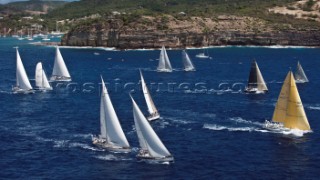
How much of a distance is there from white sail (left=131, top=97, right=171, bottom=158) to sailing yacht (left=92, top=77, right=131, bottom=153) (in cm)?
372

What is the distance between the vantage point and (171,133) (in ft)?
272

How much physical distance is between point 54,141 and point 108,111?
11.0 meters

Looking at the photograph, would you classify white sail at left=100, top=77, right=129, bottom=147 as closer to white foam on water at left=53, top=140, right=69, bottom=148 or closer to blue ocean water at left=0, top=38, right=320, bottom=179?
blue ocean water at left=0, top=38, right=320, bottom=179

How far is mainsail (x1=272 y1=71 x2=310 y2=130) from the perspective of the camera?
82938 mm

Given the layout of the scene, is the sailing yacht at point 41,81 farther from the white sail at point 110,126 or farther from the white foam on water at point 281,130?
the white foam on water at point 281,130

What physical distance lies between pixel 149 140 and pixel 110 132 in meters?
7.04

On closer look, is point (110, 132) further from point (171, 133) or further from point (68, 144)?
point (171, 133)

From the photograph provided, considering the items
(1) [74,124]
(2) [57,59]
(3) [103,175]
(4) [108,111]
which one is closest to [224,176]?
(3) [103,175]

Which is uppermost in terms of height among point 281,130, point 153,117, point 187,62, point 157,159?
point 187,62

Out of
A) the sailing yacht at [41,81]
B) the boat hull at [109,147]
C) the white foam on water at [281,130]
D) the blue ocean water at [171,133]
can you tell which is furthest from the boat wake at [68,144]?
the sailing yacht at [41,81]

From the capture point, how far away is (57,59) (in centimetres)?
14362

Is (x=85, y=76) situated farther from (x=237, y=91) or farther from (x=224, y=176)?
(x=224, y=176)

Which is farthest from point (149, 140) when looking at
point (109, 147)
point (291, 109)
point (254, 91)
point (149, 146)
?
point (254, 91)

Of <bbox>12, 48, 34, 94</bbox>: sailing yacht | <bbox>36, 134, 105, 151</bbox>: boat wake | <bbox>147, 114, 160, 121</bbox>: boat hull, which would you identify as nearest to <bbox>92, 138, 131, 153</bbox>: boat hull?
<bbox>36, 134, 105, 151</bbox>: boat wake
